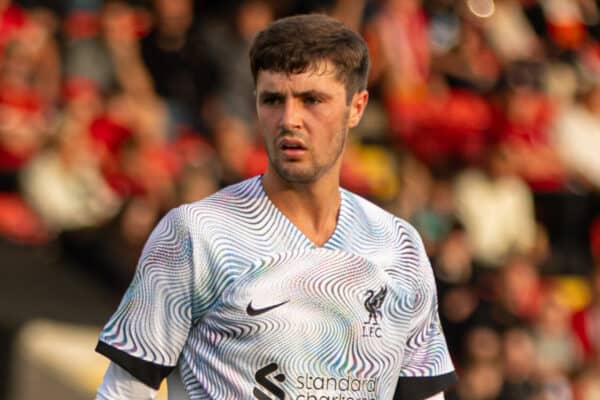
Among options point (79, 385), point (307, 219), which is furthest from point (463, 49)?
point (307, 219)

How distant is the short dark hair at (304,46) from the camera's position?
3613 mm

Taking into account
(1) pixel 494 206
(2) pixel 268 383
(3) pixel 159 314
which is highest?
(3) pixel 159 314

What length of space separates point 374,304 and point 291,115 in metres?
0.53

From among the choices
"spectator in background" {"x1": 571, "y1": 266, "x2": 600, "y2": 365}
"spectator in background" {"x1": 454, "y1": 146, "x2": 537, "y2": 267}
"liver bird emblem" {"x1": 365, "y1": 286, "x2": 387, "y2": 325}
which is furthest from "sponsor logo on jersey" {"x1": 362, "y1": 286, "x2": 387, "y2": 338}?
"spectator in background" {"x1": 454, "y1": 146, "x2": 537, "y2": 267}

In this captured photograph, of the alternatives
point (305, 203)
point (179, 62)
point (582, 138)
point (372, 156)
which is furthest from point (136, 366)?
point (582, 138)

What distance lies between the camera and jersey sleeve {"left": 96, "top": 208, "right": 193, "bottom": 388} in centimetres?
363

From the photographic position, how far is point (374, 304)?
3.73m

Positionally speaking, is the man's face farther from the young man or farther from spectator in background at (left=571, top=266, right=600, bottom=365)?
spectator in background at (left=571, top=266, right=600, bottom=365)

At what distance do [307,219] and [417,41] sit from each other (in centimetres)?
808

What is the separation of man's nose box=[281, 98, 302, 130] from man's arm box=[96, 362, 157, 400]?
2.42ft

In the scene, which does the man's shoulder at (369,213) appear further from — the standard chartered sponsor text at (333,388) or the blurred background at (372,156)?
the blurred background at (372,156)

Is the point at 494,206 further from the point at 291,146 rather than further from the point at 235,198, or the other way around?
the point at 291,146

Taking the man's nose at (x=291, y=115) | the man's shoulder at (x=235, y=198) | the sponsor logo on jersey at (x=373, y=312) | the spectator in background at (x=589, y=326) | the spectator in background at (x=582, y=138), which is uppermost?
the man's nose at (x=291, y=115)

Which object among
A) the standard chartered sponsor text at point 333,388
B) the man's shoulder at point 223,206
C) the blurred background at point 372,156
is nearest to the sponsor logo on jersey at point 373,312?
the standard chartered sponsor text at point 333,388
